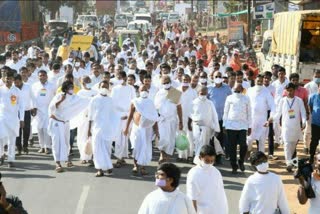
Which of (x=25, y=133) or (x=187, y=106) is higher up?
(x=187, y=106)

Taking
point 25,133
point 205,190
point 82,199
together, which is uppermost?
point 205,190

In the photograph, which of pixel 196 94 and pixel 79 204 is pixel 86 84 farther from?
pixel 79 204

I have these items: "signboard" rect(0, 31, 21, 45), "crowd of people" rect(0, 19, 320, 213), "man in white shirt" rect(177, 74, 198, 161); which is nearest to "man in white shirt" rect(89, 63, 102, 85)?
"crowd of people" rect(0, 19, 320, 213)

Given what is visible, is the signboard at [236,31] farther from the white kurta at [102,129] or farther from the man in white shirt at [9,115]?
the white kurta at [102,129]

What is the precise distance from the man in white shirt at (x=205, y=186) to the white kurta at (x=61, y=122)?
5.78 m

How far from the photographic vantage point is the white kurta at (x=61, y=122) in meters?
13.3

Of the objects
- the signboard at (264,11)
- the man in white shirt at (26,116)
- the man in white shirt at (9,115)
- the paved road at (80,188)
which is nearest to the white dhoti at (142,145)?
the paved road at (80,188)

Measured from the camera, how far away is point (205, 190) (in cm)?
786

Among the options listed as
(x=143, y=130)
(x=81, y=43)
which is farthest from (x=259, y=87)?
(x=81, y=43)

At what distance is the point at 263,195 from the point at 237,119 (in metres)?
5.38

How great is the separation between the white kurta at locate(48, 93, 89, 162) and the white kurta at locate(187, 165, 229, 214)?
578cm

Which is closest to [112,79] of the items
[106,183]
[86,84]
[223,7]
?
[86,84]

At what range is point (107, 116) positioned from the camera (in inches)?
511

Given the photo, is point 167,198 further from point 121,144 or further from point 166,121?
point 121,144
